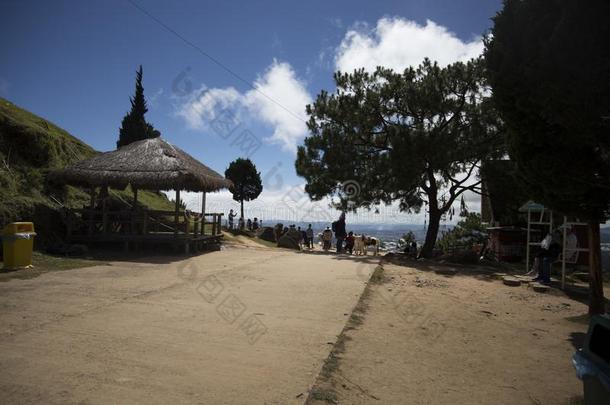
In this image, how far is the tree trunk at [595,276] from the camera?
722 centimetres

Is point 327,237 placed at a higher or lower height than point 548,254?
lower

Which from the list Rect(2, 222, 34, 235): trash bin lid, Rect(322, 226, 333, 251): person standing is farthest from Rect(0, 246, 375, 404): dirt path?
Rect(322, 226, 333, 251): person standing

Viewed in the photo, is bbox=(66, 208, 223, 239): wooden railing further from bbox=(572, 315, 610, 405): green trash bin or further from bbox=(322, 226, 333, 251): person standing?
bbox=(572, 315, 610, 405): green trash bin

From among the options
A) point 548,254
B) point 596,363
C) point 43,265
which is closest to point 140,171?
point 43,265

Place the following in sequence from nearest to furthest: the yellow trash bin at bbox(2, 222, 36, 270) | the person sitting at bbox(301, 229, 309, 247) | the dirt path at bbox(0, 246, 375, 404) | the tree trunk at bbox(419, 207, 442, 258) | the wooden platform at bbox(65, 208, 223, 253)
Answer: the dirt path at bbox(0, 246, 375, 404), the yellow trash bin at bbox(2, 222, 36, 270), the wooden platform at bbox(65, 208, 223, 253), the tree trunk at bbox(419, 207, 442, 258), the person sitting at bbox(301, 229, 309, 247)

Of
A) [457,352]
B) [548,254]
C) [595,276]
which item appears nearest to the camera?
[457,352]

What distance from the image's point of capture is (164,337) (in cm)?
465

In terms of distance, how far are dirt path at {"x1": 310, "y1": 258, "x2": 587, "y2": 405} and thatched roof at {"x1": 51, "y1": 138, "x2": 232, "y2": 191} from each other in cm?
839

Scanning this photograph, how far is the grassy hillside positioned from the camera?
12.6 m

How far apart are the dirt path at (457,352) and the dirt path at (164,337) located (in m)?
0.40

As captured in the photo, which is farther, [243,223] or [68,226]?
[243,223]

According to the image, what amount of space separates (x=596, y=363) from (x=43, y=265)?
1085 cm

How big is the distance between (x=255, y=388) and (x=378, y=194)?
16.3 m

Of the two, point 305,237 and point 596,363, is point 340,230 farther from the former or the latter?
point 596,363
